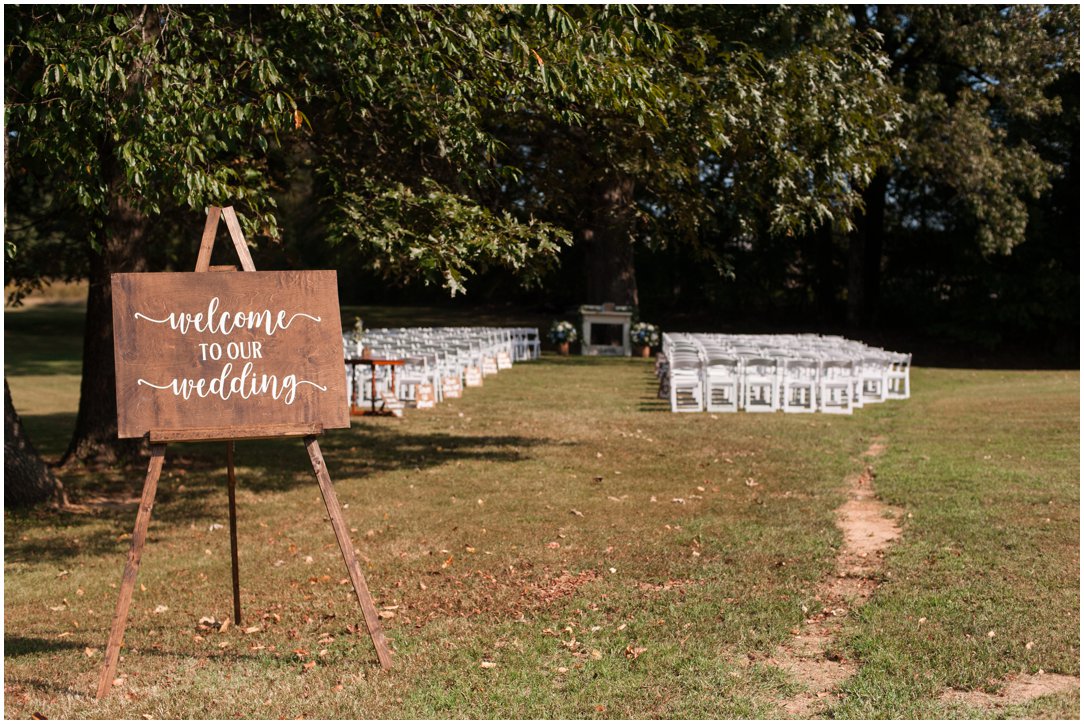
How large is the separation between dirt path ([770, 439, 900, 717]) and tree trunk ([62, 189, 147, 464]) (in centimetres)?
831

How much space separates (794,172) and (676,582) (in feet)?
24.1

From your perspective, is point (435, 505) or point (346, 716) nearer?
point (346, 716)

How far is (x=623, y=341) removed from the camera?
33.0m

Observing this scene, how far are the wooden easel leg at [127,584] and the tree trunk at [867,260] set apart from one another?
34841 mm

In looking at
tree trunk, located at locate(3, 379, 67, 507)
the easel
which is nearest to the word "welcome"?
the easel

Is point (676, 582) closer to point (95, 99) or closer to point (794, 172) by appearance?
point (95, 99)

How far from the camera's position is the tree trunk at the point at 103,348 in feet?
40.8

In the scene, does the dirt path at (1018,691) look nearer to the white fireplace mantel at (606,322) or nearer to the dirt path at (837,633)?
the dirt path at (837,633)

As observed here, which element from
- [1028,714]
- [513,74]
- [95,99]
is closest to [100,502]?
[95,99]

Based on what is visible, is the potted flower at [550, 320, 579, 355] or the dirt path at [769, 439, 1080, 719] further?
the potted flower at [550, 320, 579, 355]

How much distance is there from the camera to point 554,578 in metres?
7.62

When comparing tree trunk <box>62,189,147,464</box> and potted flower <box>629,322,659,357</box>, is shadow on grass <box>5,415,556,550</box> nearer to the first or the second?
tree trunk <box>62,189,147,464</box>

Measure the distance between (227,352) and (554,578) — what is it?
2.97 meters

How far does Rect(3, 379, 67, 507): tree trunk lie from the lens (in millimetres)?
10305
